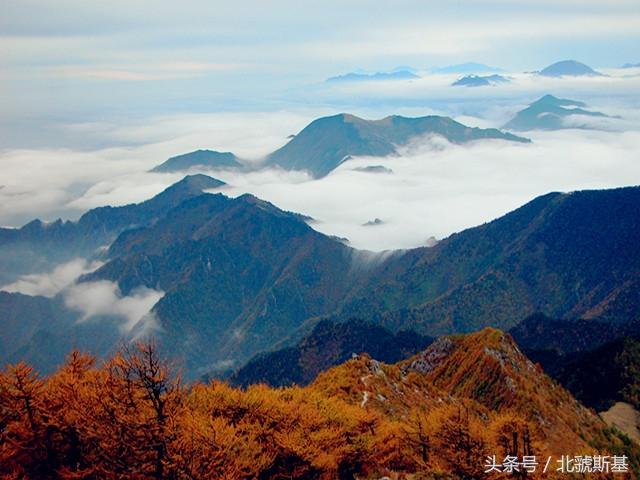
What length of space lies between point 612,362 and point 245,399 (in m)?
136

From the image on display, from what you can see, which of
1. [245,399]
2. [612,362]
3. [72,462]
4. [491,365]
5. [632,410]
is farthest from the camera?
[612,362]

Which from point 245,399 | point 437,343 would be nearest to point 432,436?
point 245,399

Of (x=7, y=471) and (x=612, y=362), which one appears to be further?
(x=612, y=362)

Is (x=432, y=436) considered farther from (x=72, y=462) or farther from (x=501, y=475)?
(x=72, y=462)

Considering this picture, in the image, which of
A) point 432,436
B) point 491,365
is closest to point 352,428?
point 432,436

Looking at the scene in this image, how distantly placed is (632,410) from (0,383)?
455ft

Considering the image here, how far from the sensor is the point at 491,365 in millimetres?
128875

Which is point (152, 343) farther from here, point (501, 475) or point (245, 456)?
point (501, 475)

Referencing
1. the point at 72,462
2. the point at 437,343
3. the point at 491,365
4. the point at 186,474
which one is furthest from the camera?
the point at 437,343

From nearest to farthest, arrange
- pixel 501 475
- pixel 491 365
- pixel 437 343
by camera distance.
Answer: pixel 501 475 → pixel 491 365 → pixel 437 343

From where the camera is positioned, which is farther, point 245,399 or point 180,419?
point 245,399

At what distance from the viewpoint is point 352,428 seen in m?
69.2

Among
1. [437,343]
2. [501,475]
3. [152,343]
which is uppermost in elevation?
[152,343]

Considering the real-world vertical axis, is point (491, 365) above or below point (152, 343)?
below
